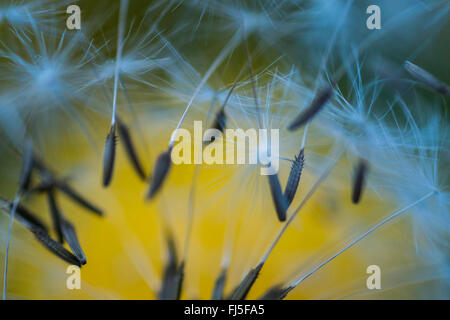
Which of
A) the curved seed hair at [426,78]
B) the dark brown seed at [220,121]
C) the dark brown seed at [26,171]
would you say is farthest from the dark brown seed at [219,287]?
the curved seed hair at [426,78]

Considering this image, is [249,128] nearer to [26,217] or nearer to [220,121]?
[220,121]

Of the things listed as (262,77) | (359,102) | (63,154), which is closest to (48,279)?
(63,154)

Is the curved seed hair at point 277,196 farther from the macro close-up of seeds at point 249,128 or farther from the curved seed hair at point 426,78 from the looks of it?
the curved seed hair at point 426,78

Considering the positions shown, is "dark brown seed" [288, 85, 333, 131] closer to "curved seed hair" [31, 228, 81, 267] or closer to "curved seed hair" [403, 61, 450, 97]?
"curved seed hair" [403, 61, 450, 97]

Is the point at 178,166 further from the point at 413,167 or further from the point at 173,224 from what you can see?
the point at 413,167

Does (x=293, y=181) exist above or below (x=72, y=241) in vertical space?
above

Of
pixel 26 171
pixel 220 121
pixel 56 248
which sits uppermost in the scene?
pixel 220 121

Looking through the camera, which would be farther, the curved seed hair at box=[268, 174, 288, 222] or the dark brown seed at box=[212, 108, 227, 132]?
the dark brown seed at box=[212, 108, 227, 132]

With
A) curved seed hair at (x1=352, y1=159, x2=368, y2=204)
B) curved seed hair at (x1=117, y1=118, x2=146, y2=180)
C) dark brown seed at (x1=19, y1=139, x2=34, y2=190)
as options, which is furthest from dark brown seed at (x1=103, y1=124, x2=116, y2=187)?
curved seed hair at (x1=352, y1=159, x2=368, y2=204)

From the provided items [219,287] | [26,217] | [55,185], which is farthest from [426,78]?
[26,217]
